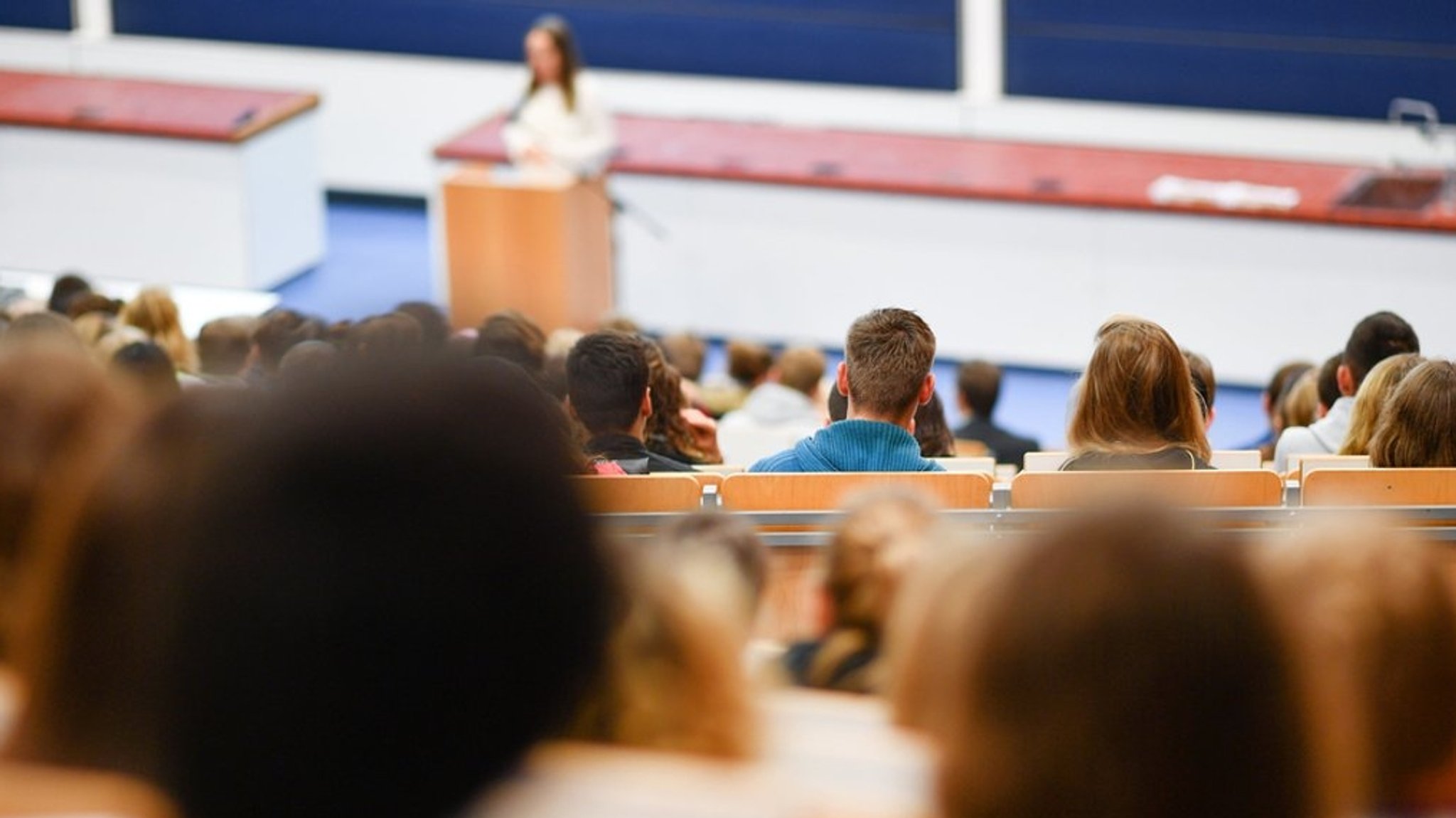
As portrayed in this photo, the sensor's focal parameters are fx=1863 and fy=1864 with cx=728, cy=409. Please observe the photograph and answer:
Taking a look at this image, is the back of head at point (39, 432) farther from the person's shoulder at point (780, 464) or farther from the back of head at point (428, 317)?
the back of head at point (428, 317)

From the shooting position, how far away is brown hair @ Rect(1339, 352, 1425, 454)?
4055mm

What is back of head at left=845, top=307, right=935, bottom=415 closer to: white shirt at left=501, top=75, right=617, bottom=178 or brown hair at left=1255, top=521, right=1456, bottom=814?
brown hair at left=1255, top=521, right=1456, bottom=814

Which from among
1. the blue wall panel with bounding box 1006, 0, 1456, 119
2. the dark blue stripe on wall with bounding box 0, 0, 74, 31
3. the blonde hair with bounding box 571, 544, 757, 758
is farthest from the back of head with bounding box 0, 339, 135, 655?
the dark blue stripe on wall with bounding box 0, 0, 74, 31

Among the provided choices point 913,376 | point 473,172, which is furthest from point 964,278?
point 913,376

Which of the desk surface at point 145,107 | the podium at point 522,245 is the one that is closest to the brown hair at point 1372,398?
the podium at point 522,245

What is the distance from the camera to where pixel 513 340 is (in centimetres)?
520

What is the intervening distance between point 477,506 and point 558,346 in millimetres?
4731

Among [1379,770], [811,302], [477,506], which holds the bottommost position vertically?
[811,302]

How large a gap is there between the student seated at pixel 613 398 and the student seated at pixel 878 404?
0.31 metres

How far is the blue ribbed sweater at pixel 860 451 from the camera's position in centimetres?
390

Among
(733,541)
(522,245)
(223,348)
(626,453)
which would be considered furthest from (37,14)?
(733,541)

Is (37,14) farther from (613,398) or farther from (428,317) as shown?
(613,398)

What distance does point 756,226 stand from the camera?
8.23m

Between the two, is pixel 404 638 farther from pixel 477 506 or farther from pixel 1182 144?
pixel 1182 144
